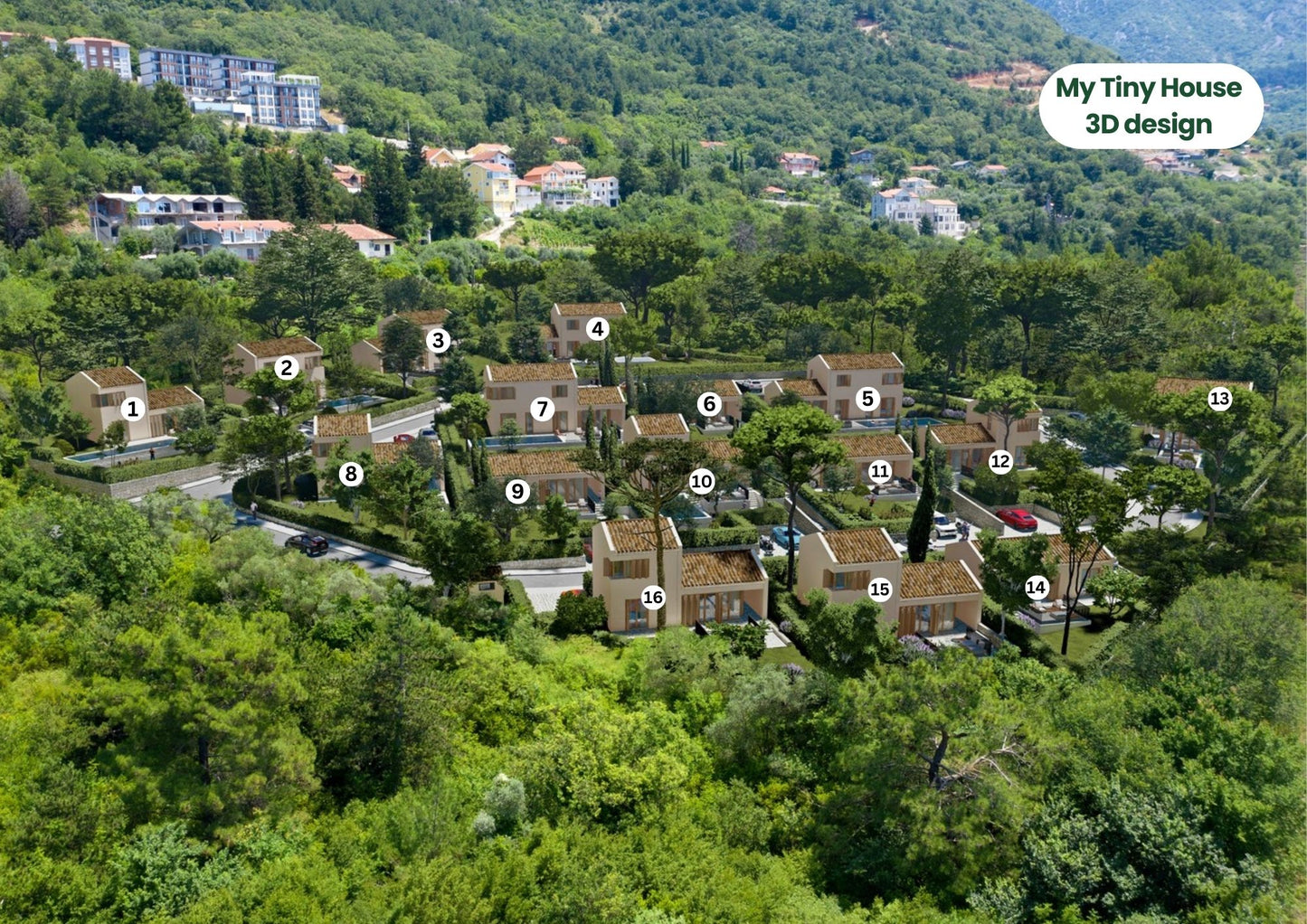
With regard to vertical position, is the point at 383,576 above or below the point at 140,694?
below

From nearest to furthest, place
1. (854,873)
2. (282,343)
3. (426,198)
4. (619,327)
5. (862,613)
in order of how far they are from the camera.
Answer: (854,873), (862,613), (282,343), (619,327), (426,198)

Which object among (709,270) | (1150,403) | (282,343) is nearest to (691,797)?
(1150,403)

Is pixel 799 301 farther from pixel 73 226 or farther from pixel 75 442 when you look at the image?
pixel 73 226

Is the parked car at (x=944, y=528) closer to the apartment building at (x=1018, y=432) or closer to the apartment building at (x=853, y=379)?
the apartment building at (x=1018, y=432)

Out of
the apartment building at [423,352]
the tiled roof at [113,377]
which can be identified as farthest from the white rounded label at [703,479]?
the tiled roof at [113,377]

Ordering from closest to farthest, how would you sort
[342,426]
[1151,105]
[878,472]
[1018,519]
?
[1151,105]
[1018,519]
[342,426]
[878,472]

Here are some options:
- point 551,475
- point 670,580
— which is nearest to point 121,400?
point 551,475

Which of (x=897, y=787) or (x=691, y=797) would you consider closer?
(x=897, y=787)

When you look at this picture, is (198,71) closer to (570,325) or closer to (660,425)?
(570,325)
